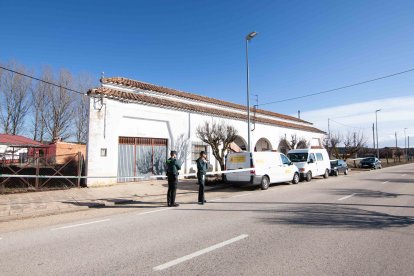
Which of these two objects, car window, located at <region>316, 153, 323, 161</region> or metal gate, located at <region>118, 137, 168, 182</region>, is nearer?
metal gate, located at <region>118, 137, 168, 182</region>

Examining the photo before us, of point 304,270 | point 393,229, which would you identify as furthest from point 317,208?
point 304,270

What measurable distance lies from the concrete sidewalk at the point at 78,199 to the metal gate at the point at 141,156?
1.73m

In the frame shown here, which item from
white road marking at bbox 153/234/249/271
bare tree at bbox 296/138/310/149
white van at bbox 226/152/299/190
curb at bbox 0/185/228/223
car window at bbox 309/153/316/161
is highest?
bare tree at bbox 296/138/310/149

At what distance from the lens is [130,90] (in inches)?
728

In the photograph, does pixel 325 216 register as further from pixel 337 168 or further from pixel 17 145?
pixel 17 145

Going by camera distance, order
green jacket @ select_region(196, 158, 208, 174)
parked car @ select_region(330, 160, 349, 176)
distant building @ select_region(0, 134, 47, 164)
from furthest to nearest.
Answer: distant building @ select_region(0, 134, 47, 164)
parked car @ select_region(330, 160, 349, 176)
green jacket @ select_region(196, 158, 208, 174)

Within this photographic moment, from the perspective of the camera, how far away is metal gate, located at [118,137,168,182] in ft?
51.1

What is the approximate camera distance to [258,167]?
14.0m

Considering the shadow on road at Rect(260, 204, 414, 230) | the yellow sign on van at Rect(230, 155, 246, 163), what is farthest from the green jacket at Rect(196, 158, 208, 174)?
the yellow sign on van at Rect(230, 155, 246, 163)

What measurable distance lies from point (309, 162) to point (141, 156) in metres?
10.8

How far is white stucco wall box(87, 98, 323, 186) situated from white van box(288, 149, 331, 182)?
19.1 ft

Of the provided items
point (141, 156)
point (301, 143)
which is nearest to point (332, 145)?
point (301, 143)

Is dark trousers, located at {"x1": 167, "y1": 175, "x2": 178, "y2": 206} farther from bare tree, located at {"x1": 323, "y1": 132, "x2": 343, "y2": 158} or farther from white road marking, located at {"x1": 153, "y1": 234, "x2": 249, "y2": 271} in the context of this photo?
bare tree, located at {"x1": 323, "y1": 132, "x2": 343, "y2": 158}

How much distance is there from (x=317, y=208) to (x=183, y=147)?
1128 centimetres
